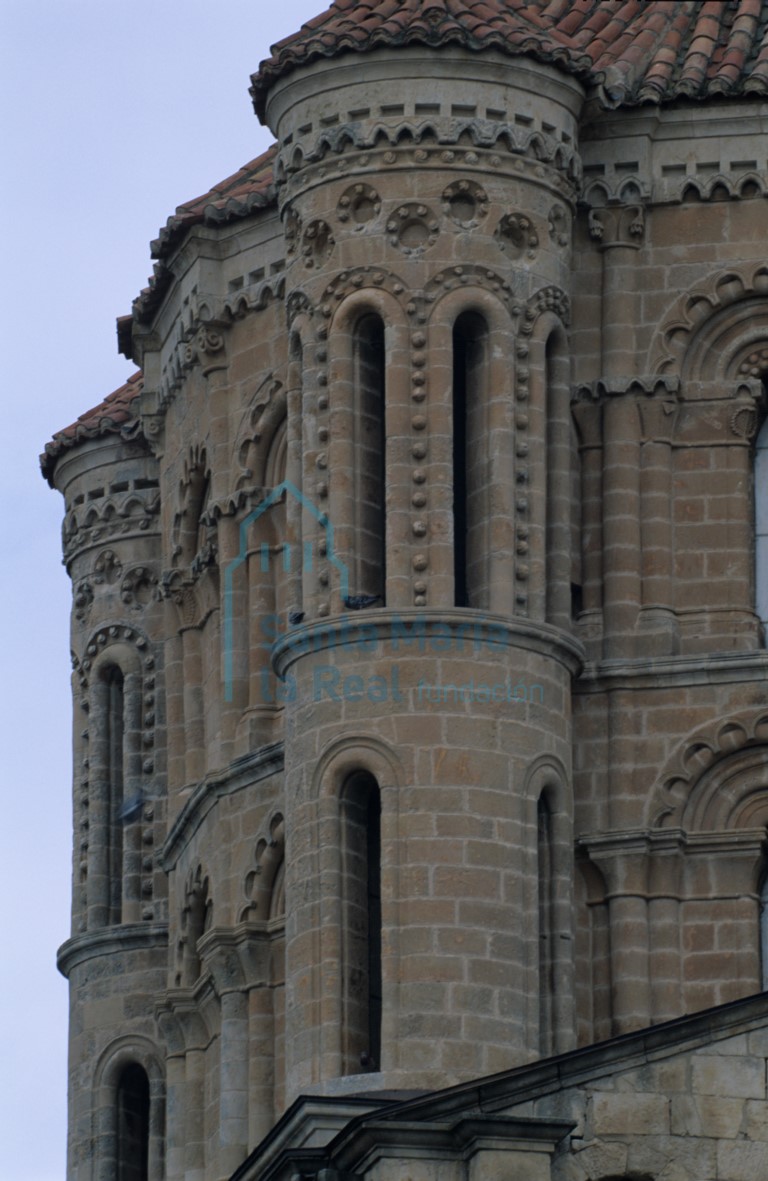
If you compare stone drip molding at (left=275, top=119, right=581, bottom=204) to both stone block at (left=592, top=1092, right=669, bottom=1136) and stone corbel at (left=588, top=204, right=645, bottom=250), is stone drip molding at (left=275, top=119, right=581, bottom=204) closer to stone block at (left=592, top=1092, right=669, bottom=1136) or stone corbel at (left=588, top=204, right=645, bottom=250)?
stone corbel at (left=588, top=204, right=645, bottom=250)

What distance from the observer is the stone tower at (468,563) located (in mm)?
50344

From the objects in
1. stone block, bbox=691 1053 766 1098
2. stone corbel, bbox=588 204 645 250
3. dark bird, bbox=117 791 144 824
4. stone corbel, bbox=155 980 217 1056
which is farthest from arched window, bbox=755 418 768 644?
dark bird, bbox=117 791 144 824

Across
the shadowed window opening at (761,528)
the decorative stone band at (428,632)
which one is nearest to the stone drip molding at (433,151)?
the shadowed window opening at (761,528)

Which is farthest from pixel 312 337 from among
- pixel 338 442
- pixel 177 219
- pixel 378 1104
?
pixel 378 1104

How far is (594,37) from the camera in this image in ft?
184

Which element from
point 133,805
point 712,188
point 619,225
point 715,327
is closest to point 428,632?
point 715,327

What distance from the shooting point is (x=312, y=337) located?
52781mm

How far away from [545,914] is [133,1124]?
452 inches

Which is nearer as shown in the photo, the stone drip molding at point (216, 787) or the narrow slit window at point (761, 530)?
the narrow slit window at point (761, 530)

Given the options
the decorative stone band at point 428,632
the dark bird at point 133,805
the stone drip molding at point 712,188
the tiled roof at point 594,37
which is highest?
the tiled roof at point 594,37

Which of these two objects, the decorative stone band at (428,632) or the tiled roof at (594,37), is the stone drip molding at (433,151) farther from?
the decorative stone band at (428,632)

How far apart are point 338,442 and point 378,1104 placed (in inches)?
302

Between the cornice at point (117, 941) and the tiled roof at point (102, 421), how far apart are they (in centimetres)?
632

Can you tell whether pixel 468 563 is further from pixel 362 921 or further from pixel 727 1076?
pixel 727 1076
